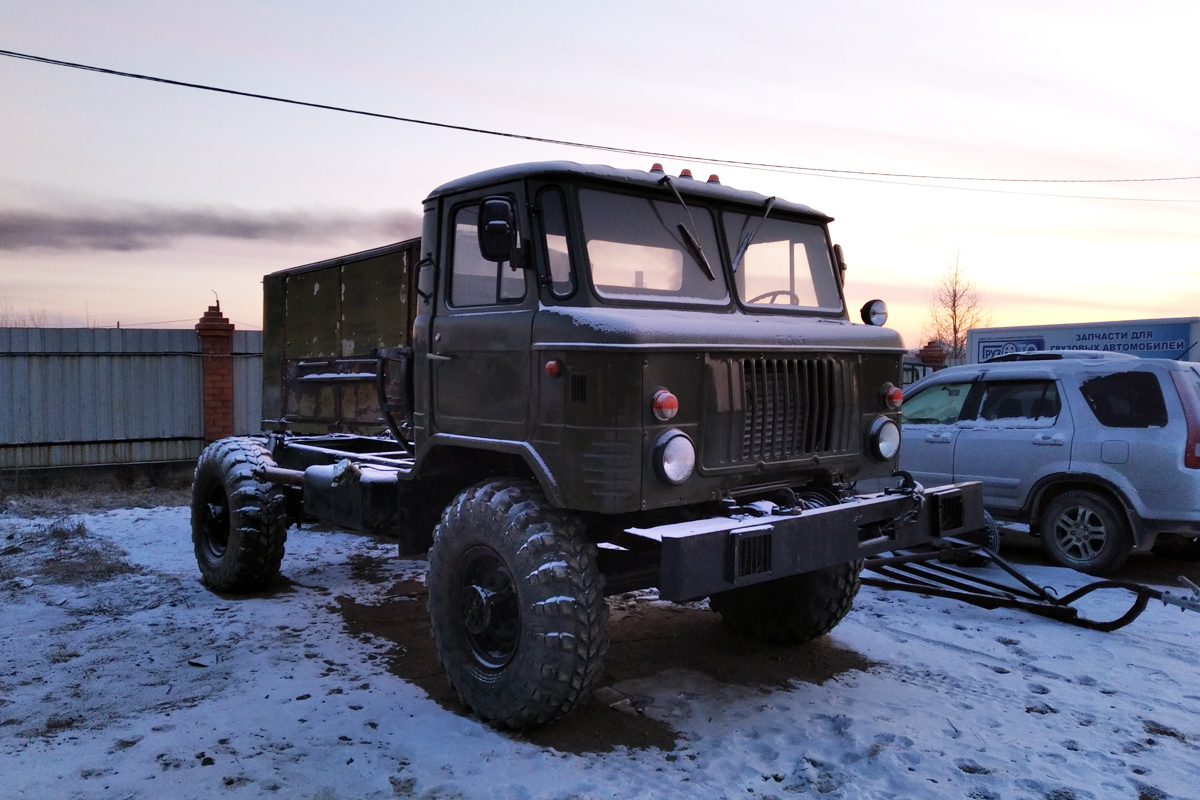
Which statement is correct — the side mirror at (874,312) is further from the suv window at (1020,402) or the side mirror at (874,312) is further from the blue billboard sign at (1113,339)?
the blue billboard sign at (1113,339)

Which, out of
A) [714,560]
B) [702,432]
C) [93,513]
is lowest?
[93,513]

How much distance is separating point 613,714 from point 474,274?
2.31m

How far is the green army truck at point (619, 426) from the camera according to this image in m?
3.77

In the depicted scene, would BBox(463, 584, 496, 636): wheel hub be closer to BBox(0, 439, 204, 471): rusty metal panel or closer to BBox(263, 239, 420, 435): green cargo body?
BBox(263, 239, 420, 435): green cargo body

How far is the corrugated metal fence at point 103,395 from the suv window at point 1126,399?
11719 millimetres

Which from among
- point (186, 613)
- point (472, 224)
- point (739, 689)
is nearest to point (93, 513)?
point (186, 613)

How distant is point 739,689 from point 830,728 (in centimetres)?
63

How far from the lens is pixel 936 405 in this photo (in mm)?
8641

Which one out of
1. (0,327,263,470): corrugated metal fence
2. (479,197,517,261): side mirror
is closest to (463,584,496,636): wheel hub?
(479,197,517,261): side mirror

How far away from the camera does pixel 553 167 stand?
13.5ft

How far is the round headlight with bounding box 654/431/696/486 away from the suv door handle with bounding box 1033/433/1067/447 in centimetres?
499

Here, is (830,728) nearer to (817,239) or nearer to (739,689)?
(739,689)

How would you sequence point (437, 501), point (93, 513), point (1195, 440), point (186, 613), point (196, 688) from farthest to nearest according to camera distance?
point (93, 513) → point (1195, 440) → point (186, 613) → point (437, 501) → point (196, 688)

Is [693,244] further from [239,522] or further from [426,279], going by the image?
[239,522]
